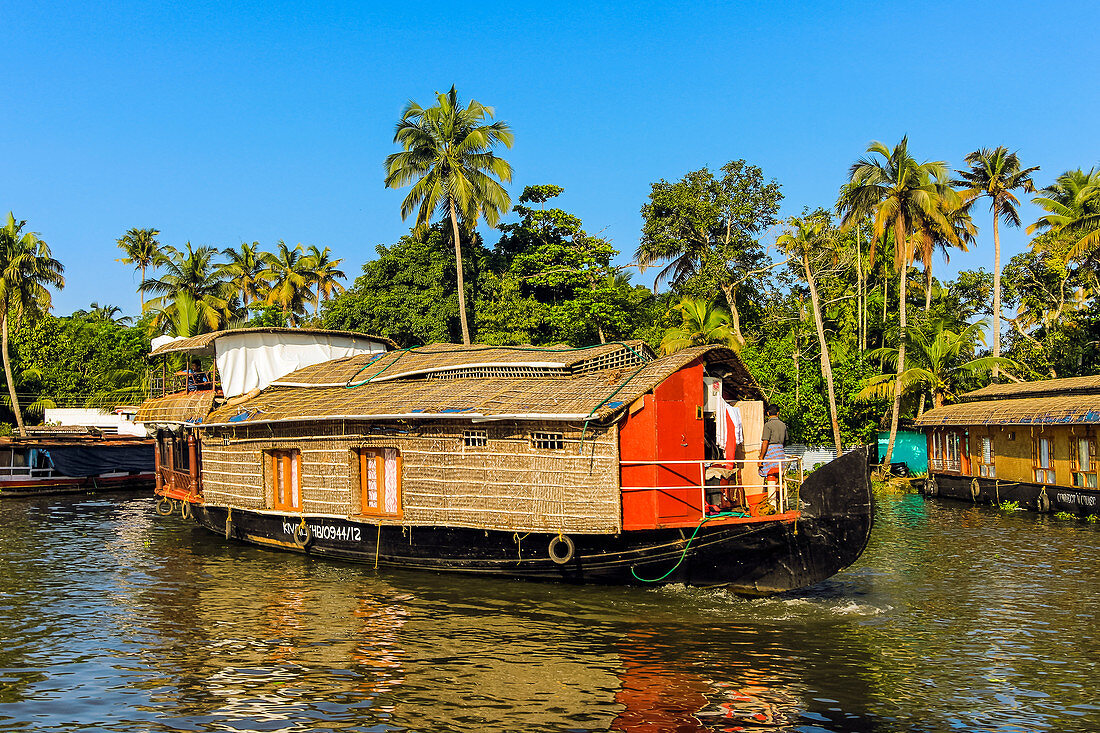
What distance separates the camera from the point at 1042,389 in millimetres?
24219

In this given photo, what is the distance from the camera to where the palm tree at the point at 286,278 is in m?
48.8

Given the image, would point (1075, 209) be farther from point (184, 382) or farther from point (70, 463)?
point (70, 463)

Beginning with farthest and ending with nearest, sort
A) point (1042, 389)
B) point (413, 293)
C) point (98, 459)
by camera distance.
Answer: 1. point (413, 293)
2. point (98, 459)
3. point (1042, 389)

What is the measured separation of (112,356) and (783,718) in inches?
1641

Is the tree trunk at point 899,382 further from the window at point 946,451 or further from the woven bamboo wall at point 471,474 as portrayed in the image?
the woven bamboo wall at point 471,474

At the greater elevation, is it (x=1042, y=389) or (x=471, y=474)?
(x=1042, y=389)

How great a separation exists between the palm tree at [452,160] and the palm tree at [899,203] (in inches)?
532

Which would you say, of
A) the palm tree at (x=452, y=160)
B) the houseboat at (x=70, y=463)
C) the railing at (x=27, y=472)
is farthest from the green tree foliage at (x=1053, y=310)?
the railing at (x=27, y=472)

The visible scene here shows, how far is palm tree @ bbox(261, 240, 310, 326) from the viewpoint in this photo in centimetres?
4884

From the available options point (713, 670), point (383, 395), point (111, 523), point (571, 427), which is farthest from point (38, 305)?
point (713, 670)

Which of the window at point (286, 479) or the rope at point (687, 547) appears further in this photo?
the window at point (286, 479)

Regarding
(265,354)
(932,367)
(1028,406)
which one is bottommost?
(1028,406)

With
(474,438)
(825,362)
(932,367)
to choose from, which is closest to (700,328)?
(825,362)

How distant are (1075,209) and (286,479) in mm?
29224
